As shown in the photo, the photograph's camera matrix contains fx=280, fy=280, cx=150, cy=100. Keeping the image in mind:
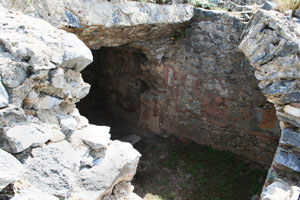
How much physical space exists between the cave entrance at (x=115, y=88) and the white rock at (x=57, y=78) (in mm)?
3328

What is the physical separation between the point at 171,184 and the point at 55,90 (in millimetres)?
2964

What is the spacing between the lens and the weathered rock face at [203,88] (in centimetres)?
459

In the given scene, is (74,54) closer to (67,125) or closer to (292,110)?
(67,125)

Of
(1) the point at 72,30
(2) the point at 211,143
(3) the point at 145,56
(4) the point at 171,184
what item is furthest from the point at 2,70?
(2) the point at 211,143

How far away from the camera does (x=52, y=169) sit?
1781 mm

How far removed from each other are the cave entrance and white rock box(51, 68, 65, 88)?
333 centimetres

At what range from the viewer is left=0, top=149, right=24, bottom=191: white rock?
1449 millimetres

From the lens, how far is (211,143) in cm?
520

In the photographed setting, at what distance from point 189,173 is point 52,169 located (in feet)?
10.5

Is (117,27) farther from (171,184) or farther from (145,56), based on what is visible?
(171,184)

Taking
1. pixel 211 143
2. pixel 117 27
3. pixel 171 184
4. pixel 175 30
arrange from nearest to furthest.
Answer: pixel 117 27 < pixel 171 184 < pixel 175 30 < pixel 211 143

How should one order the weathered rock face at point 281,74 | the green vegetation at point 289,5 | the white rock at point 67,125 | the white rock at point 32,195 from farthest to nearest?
the green vegetation at point 289,5 < the weathered rock face at point 281,74 < the white rock at point 67,125 < the white rock at point 32,195

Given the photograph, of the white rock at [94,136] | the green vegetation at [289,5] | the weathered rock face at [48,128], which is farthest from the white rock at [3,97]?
the green vegetation at [289,5]

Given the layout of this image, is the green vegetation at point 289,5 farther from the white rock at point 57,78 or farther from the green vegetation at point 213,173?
the white rock at point 57,78
